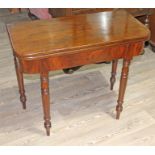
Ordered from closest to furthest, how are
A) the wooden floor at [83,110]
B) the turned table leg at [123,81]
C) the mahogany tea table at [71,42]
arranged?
the mahogany tea table at [71,42]
the turned table leg at [123,81]
the wooden floor at [83,110]

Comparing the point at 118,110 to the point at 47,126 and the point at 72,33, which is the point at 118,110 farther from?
the point at 72,33

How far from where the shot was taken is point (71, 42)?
57.5 inches

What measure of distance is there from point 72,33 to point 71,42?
0.12 metres

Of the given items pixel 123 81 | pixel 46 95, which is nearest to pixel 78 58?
pixel 46 95

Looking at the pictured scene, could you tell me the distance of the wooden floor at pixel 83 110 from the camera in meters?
1.78

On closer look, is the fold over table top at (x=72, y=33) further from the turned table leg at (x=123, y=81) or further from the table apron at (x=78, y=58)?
the turned table leg at (x=123, y=81)

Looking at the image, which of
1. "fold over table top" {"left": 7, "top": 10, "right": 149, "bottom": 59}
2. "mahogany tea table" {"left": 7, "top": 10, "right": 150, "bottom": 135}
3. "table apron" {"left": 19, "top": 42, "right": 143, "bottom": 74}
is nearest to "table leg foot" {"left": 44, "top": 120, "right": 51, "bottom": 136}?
"mahogany tea table" {"left": 7, "top": 10, "right": 150, "bottom": 135}

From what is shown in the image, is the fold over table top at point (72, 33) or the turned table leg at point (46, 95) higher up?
the fold over table top at point (72, 33)

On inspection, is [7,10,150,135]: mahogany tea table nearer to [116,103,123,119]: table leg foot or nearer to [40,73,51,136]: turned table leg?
[40,73,51,136]: turned table leg

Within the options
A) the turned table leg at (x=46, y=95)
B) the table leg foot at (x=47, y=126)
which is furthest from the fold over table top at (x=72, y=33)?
the table leg foot at (x=47, y=126)

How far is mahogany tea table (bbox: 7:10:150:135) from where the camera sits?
55.3 inches

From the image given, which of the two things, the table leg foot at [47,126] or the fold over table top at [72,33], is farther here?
the table leg foot at [47,126]

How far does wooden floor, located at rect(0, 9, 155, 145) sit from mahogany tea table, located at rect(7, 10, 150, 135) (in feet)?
0.59
